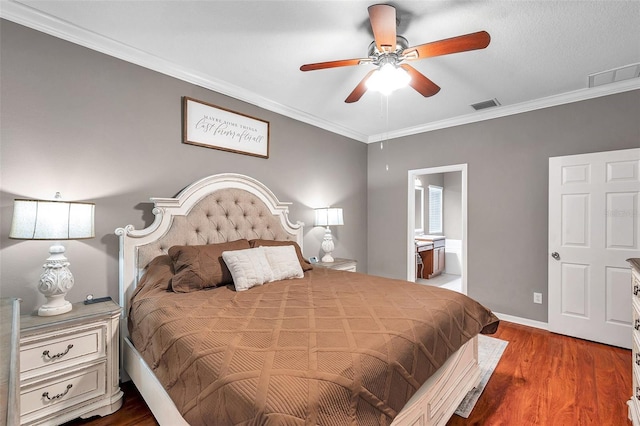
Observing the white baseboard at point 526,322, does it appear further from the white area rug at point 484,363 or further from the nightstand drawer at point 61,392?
the nightstand drawer at point 61,392

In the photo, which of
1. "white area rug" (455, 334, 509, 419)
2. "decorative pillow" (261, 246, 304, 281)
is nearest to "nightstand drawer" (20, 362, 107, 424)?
"decorative pillow" (261, 246, 304, 281)

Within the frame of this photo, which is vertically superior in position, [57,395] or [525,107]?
[525,107]

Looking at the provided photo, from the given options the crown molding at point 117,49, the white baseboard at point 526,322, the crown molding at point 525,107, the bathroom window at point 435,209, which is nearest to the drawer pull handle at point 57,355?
the crown molding at point 117,49

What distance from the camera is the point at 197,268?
82.6 inches

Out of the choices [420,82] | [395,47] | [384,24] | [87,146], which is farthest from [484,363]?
[87,146]

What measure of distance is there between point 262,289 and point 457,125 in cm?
326

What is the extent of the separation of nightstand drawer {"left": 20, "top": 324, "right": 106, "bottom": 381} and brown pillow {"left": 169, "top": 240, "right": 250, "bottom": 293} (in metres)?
0.50

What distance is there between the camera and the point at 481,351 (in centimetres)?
267

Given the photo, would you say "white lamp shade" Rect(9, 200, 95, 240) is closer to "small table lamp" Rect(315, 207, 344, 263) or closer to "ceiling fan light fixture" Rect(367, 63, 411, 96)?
"ceiling fan light fixture" Rect(367, 63, 411, 96)

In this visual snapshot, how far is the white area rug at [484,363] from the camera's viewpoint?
6.24 ft

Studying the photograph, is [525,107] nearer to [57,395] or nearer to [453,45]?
[453,45]

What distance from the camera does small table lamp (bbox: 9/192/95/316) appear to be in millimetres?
1583

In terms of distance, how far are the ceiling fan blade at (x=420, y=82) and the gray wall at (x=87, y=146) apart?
172cm

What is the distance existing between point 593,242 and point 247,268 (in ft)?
10.7
